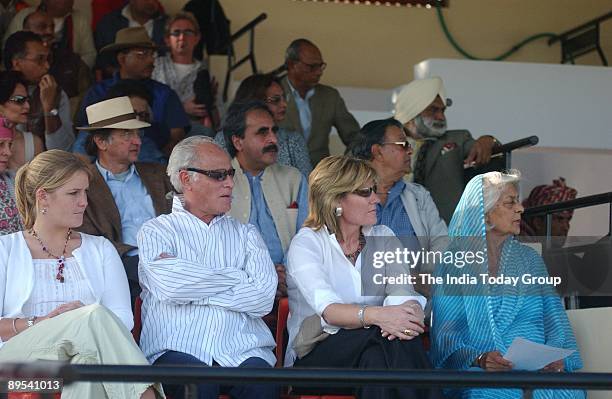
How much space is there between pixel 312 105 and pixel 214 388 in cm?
314

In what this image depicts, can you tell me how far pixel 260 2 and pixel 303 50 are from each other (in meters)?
1.20

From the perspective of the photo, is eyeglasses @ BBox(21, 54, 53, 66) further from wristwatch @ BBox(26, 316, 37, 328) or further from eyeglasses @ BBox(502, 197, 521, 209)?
eyeglasses @ BBox(502, 197, 521, 209)

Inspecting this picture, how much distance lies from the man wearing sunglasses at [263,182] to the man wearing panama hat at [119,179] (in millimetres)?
345

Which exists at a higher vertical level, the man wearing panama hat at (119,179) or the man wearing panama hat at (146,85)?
the man wearing panama hat at (146,85)

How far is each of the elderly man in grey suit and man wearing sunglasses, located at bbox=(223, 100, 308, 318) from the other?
1254 mm

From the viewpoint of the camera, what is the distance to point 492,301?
14.5 feet

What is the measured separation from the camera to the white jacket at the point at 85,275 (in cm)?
405

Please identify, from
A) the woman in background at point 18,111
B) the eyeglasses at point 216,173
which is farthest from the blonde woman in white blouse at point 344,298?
the woman in background at point 18,111

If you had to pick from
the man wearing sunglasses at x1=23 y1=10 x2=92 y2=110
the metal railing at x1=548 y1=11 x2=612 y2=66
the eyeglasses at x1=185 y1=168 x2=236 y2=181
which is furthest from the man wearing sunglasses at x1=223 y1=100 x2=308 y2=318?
the metal railing at x1=548 y1=11 x2=612 y2=66

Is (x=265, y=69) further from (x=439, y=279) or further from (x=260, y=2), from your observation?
(x=439, y=279)

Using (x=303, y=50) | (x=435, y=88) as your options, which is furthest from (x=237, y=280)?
(x=303, y=50)

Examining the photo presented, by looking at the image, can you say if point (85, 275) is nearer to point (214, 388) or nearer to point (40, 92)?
point (214, 388)

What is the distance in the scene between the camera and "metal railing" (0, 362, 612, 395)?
2.69m

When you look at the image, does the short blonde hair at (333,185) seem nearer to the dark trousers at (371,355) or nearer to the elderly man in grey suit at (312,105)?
the dark trousers at (371,355)
